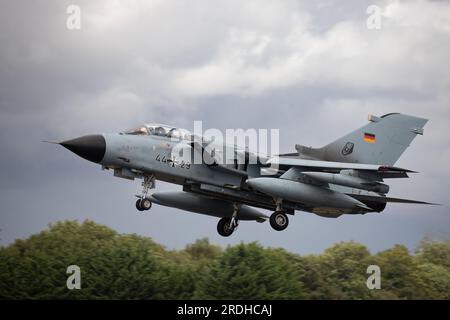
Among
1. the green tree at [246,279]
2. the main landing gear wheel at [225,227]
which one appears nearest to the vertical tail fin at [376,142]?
the main landing gear wheel at [225,227]

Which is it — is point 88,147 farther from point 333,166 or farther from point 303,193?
point 333,166

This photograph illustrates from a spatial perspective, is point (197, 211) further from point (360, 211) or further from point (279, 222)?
point (360, 211)

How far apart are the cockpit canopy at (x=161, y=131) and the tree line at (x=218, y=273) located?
2560 centimetres

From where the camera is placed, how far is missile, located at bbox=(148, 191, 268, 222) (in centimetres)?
2622

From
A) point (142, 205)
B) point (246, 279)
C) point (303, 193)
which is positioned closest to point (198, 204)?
point (142, 205)

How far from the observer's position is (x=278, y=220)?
80.4 ft

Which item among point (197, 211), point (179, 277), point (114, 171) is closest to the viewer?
point (114, 171)

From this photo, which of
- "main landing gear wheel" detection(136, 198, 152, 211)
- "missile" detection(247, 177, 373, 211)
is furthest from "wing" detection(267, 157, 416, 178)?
"main landing gear wheel" detection(136, 198, 152, 211)

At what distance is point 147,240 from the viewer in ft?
205

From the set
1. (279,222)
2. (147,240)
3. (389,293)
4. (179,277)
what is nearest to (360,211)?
(279,222)

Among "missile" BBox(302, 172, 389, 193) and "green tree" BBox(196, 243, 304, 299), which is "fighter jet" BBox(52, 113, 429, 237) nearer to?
"missile" BBox(302, 172, 389, 193)

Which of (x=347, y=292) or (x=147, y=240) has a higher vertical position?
(x=147, y=240)

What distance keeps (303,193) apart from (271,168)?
141 centimetres
